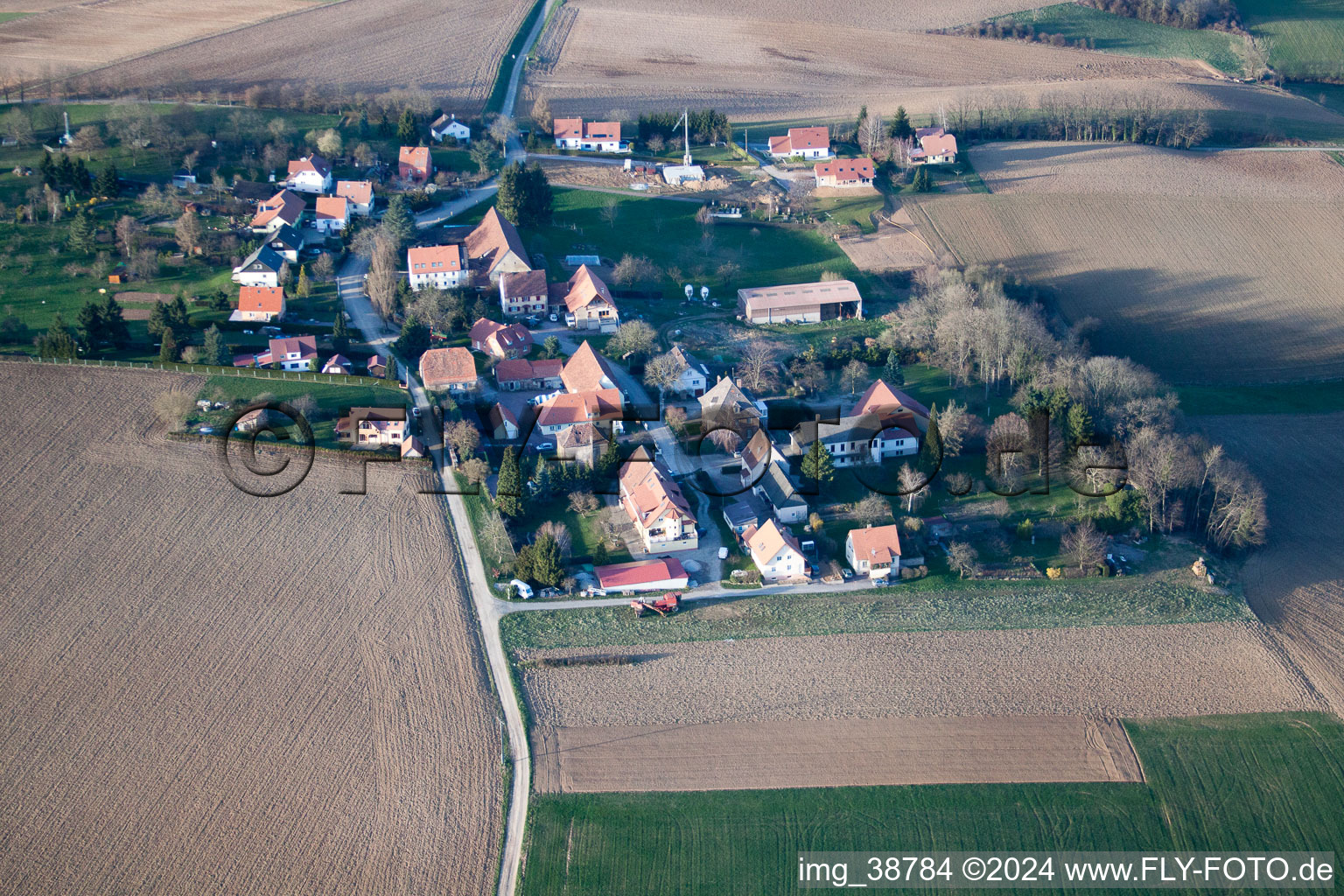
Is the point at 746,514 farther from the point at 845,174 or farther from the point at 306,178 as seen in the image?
the point at 306,178

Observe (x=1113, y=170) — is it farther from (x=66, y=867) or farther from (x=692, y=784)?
(x=66, y=867)

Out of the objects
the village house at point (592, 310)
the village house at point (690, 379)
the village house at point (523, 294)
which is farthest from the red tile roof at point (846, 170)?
the village house at point (690, 379)

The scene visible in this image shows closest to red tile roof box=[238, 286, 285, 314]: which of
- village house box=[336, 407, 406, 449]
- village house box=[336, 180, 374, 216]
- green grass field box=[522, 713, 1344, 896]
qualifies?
village house box=[336, 407, 406, 449]

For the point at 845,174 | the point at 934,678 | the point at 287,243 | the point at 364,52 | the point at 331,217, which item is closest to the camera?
the point at 934,678

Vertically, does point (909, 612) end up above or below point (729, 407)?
below

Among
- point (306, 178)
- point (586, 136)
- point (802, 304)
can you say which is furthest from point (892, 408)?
point (306, 178)

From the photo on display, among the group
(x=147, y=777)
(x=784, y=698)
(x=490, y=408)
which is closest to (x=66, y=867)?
(x=147, y=777)

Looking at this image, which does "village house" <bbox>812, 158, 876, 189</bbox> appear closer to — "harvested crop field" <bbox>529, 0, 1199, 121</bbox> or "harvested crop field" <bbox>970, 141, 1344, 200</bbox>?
"harvested crop field" <bbox>970, 141, 1344, 200</bbox>
